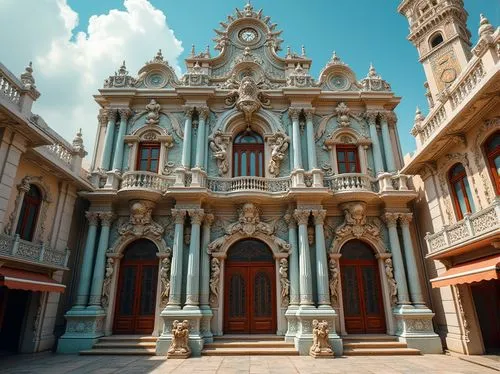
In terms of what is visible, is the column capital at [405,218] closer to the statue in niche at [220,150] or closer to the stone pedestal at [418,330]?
the stone pedestal at [418,330]

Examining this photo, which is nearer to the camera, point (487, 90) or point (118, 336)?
point (487, 90)

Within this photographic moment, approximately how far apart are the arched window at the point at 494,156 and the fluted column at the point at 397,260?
400 cm

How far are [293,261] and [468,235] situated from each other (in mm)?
5699

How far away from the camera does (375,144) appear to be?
44.9 ft

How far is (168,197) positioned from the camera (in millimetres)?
12203

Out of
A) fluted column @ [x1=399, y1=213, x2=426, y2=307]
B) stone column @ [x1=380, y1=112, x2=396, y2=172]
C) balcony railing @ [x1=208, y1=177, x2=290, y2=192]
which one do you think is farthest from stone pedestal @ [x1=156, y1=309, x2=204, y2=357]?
stone column @ [x1=380, y1=112, x2=396, y2=172]

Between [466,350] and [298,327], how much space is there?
5.21 meters

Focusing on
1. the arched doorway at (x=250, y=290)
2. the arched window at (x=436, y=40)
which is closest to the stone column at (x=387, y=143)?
the arched window at (x=436, y=40)

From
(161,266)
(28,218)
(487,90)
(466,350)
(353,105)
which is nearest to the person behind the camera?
(487,90)

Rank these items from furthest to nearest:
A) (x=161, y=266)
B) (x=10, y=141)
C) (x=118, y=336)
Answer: (x=161, y=266)
(x=118, y=336)
(x=10, y=141)

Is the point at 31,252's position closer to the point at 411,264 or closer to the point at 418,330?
the point at 418,330

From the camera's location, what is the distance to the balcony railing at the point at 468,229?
778cm

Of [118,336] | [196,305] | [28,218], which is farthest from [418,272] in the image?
[28,218]

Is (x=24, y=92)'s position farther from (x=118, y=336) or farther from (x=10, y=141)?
(x=118, y=336)
